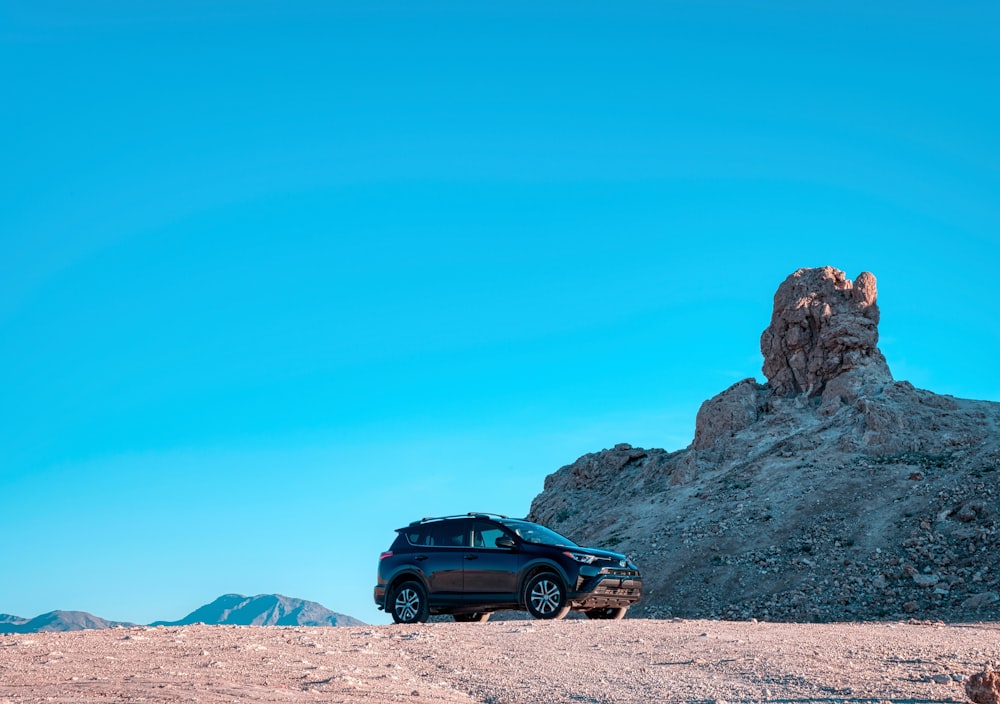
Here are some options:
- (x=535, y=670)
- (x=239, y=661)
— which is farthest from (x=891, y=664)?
(x=239, y=661)

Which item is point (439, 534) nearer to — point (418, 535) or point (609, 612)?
point (418, 535)

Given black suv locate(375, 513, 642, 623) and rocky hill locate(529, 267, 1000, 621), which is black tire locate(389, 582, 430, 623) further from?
rocky hill locate(529, 267, 1000, 621)

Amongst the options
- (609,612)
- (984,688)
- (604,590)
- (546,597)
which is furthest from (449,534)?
(984,688)

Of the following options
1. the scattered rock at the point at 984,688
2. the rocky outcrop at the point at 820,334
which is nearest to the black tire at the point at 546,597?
the scattered rock at the point at 984,688

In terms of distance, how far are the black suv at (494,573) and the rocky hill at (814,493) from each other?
13.8 m

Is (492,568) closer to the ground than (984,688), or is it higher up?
higher up

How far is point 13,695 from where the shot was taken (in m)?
9.47

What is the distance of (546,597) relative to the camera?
16797 mm

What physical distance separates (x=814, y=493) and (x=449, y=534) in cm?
2323

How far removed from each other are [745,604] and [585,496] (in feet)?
71.5

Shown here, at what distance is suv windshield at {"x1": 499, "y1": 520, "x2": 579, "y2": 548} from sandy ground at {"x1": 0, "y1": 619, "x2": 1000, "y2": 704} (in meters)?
2.39

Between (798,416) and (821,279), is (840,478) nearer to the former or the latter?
(798,416)

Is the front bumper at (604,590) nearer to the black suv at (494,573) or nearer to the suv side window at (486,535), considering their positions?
the black suv at (494,573)

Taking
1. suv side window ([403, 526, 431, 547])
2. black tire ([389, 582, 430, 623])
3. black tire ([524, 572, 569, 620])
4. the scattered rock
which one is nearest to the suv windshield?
black tire ([524, 572, 569, 620])
